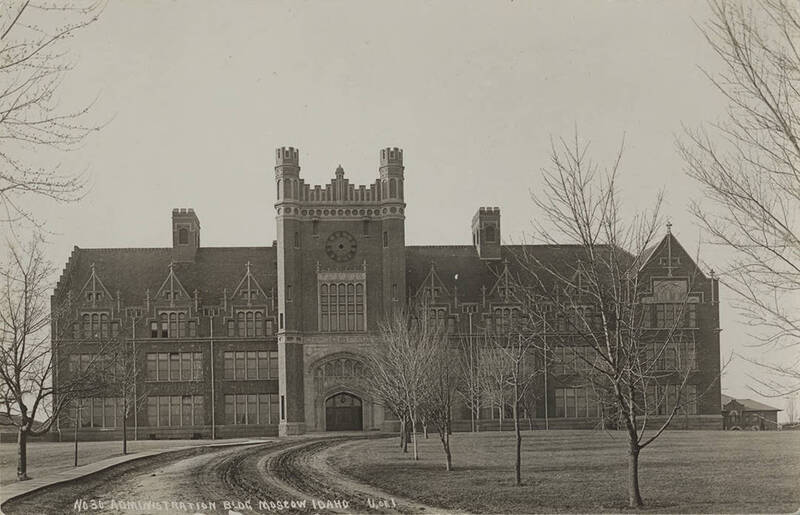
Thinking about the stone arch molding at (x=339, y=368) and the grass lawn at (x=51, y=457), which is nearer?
the grass lawn at (x=51, y=457)

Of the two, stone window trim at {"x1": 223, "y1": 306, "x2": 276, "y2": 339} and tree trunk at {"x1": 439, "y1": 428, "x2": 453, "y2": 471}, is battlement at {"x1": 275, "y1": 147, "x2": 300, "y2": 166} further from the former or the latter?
tree trunk at {"x1": 439, "y1": 428, "x2": 453, "y2": 471}

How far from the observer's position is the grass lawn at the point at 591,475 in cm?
1856

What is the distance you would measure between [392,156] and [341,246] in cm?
637

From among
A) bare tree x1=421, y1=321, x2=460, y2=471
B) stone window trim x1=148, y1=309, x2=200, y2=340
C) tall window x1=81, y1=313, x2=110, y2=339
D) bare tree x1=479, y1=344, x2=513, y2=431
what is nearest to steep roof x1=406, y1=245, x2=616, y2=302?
bare tree x1=479, y1=344, x2=513, y2=431

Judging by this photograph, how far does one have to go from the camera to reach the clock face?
54.8 metres

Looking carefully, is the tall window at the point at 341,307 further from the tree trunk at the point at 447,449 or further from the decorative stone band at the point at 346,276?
the tree trunk at the point at 447,449

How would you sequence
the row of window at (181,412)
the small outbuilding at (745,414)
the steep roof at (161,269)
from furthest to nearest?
the small outbuilding at (745,414) < the steep roof at (161,269) < the row of window at (181,412)

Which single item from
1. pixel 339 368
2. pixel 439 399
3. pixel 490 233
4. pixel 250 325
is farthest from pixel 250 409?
pixel 439 399

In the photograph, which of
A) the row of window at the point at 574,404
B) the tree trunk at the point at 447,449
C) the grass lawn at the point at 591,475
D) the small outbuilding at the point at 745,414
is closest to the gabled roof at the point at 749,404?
the small outbuilding at the point at 745,414

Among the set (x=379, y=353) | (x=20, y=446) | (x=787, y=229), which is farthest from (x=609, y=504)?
(x=379, y=353)

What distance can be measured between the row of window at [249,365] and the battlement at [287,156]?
1200 centimetres

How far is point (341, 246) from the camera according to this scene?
2160 inches

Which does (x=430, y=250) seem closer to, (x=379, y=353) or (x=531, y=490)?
(x=379, y=353)

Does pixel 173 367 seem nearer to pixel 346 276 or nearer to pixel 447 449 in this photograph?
pixel 346 276
